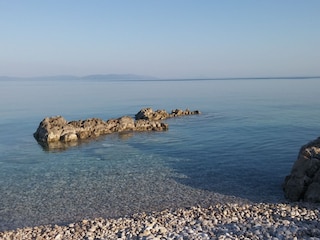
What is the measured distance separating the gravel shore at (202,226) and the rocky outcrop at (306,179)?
1375mm

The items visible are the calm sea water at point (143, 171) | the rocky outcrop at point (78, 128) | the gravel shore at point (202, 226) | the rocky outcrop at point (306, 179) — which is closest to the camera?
the gravel shore at point (202, 226)

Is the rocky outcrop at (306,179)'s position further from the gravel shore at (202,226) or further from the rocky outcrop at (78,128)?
the rocky outcrop at (78,128)

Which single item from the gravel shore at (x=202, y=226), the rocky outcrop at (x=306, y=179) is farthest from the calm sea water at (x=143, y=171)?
the gravel shore at (x=202, y=226)

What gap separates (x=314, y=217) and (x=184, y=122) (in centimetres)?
4119

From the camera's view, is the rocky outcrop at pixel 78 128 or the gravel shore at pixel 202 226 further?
the rocky outcrop at pixel 78 128

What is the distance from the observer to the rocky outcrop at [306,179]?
2161 cm

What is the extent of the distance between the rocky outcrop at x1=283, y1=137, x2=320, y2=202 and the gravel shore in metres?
1.38

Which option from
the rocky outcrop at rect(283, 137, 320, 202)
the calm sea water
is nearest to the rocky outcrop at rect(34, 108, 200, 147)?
the calm sea water

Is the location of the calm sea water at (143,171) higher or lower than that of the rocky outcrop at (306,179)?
lower

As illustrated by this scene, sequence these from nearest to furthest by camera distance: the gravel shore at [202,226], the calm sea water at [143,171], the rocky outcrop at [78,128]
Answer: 1. the gravel shore at [202,226]
2. the calm sea water at [143,171]
3. the rocky outcrop at [78,128]

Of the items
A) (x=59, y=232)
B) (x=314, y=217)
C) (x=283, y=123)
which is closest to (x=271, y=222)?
(x=314, y=217)

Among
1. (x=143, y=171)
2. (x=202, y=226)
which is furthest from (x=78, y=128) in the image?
(x=202, y=226)

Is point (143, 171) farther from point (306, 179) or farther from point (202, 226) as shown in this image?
point (306, 179)

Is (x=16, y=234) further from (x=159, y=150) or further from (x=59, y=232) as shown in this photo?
(x=159, y=150)
